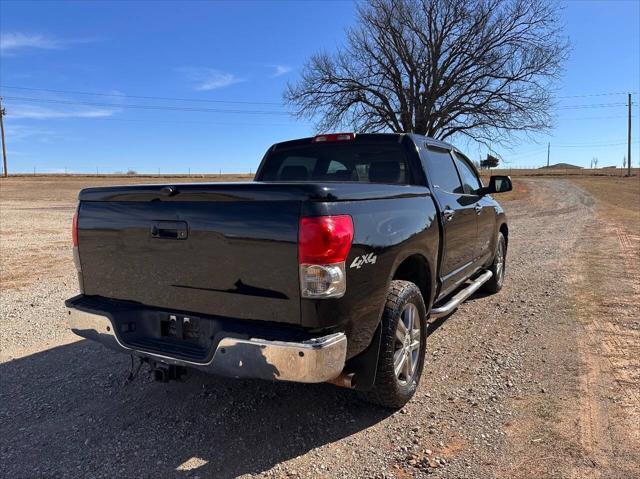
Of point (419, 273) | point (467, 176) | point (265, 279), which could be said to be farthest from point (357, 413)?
point (467, 176)

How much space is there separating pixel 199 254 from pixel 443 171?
278cm

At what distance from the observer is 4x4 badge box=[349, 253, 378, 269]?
8.94ft

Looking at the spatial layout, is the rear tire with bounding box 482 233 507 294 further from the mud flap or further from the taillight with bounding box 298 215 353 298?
the taillight with bounding box 298 215 353 298

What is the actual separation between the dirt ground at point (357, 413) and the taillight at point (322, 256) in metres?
1.07

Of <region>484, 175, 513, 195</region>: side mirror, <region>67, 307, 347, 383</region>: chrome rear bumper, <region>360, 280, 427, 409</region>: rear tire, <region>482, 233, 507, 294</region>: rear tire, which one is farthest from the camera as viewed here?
<region>482, 233, 507, 294</region>: rear tire

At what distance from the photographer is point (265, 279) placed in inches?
105

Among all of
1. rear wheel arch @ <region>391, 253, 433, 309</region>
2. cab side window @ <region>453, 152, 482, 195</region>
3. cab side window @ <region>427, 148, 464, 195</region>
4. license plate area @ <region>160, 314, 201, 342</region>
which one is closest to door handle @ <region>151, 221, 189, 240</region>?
license plate area @ <region>160, 314, 201, 342</region>

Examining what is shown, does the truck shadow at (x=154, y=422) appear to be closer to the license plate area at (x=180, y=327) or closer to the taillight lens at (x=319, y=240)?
the license plate area at (x=180, y=327)

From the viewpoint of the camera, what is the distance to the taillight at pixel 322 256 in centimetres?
253

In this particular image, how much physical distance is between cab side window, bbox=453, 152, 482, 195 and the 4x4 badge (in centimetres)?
269

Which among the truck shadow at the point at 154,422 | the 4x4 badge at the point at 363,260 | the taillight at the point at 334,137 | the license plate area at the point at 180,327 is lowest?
the truck shadow at the point at 154,422

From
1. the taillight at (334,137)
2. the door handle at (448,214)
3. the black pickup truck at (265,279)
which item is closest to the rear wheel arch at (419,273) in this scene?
the black pickup truck at (265,279)

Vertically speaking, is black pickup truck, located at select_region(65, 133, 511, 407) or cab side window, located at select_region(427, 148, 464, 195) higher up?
cab side window, located at select_region(427, 148, 464, 195)

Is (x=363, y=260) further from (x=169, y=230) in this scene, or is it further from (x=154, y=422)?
A: (x=154, y=422)
